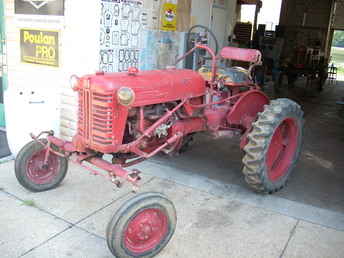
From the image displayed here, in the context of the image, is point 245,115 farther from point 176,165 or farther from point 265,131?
point 176,165

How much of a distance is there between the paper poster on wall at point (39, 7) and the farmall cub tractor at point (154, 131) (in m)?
1.63

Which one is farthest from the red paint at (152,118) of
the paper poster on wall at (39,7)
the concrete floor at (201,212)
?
the paper poster on wall at (39,7)

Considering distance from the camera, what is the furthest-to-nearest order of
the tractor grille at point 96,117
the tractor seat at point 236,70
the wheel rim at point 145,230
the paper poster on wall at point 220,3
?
the paper poster on wall at point 220,3, the tractor seat at point 236,70, the tractor grille at point 96,117, the wheel rim at point 145,230

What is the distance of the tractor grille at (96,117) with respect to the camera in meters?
2.83

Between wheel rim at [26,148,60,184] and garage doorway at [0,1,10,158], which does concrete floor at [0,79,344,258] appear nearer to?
wheel rim at [26,148,60,184]

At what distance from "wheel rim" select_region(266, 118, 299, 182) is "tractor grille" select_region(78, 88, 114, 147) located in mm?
1853

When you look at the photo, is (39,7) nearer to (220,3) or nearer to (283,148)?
(283,148)

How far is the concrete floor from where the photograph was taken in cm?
286

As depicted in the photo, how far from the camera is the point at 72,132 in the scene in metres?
4.63

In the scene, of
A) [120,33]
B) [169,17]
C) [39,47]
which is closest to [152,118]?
[120,33]

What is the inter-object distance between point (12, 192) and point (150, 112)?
1.58 meters

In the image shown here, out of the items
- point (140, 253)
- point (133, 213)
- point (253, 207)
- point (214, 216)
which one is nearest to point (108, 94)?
point (133, 213)

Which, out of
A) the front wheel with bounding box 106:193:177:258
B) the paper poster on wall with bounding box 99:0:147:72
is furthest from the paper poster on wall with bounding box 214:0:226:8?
the front wheel with bounding box 106:193:177:258

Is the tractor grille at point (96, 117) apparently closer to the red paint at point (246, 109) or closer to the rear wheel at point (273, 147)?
the rear wheel at point (273, 147)
